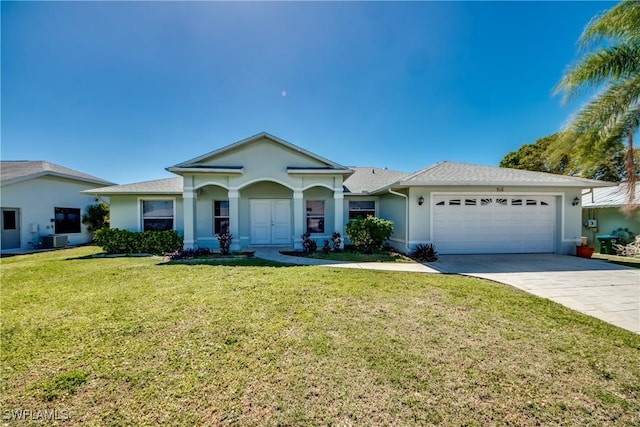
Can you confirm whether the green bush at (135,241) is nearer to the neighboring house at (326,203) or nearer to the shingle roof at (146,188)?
the neighboring house at (326,203)

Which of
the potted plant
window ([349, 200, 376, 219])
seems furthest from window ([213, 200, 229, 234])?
the potted plant

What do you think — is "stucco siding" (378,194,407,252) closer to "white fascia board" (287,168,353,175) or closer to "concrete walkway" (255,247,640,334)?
"concrete walkway" (255,247,640,334)

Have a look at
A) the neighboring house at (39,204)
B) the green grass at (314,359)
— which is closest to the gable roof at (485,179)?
the green grass at (314,359)

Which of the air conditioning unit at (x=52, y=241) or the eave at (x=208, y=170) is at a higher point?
the eave at (x=208, y=170)

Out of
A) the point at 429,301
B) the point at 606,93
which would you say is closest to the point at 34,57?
the point at 429,301

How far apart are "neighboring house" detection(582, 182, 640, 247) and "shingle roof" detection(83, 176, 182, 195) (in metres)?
22.1

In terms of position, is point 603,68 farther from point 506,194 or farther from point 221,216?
point 221,216

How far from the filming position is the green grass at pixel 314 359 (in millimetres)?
2396

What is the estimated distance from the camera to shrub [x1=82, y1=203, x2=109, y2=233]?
52.7 ft

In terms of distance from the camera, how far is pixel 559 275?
7.27 m

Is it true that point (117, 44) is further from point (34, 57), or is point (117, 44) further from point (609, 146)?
point (609, 146)

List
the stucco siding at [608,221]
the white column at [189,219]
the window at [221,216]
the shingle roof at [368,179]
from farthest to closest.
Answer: the shingle roof at [368,179]
the window at [221,216]
the stucco siding at [608,221]
the white column at [189,219]

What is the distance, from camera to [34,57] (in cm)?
968

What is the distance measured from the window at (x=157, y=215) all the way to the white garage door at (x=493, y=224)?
12.6 m
